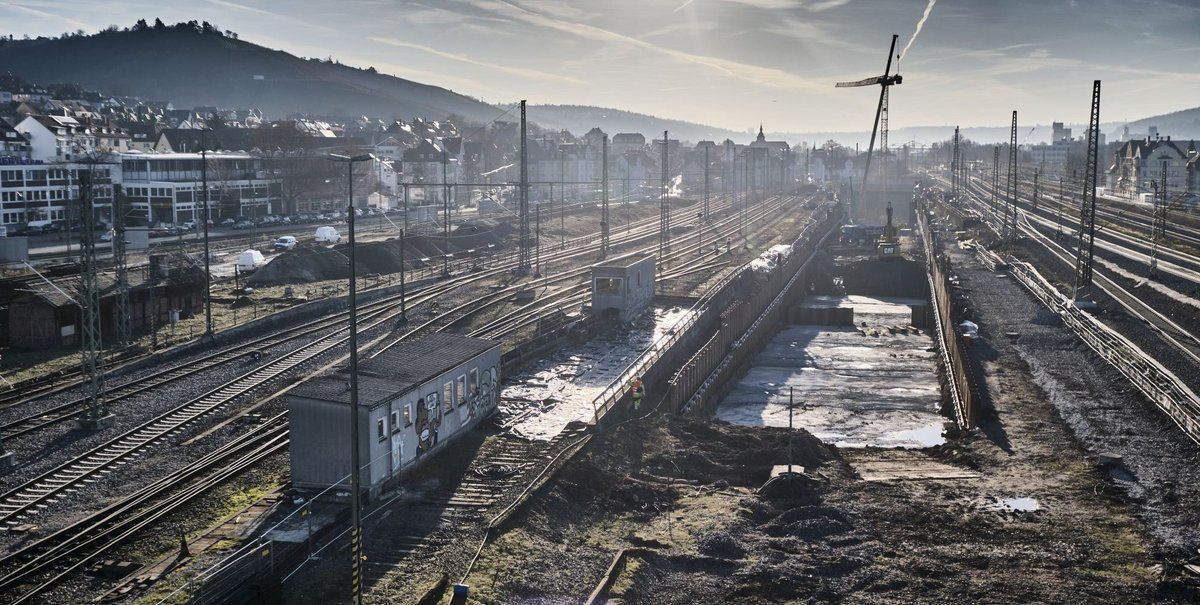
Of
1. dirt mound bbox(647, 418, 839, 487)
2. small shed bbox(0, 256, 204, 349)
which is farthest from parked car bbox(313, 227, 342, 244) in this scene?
dirt mound bbox(647, 418, 839, 487)

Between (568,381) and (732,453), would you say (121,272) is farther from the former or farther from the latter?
(732,453)

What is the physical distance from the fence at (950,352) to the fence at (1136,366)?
4843 millimetres

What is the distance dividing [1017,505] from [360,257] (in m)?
44.1

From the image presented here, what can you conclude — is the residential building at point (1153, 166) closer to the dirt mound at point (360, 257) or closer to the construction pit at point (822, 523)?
the dirt mound at point (360, 257)

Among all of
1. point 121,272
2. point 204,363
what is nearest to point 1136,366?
point 204,363

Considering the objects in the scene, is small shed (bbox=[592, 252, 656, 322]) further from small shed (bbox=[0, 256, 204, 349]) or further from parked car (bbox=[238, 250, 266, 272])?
parked car (bbox=[238, 250, 266, 272])

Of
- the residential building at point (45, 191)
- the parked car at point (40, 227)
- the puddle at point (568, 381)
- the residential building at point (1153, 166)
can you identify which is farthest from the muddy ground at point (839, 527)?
the residential building at point (1153, 166)

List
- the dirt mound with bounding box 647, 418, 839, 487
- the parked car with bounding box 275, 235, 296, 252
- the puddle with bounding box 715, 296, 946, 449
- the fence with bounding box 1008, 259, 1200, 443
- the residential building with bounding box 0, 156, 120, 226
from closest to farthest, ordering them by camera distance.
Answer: the dirt mound with bounding box 647, 418, 839, 487 < the fence with bounding box 1008, 259, 1200, 443 < the puddle with bounding box 715, 296, 946, 449 < the parked car with bounding box 275, 235, 296, 252 < the residential building with bounding box 0, 156, 120, 226

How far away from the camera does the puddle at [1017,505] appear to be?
81.2ft

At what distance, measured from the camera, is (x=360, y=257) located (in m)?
62.3

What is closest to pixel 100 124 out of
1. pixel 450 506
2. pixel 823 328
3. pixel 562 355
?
pixel 823 328

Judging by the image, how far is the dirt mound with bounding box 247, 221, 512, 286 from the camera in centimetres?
5675

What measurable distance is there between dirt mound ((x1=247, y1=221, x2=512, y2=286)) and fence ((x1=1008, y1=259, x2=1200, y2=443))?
30.1 m

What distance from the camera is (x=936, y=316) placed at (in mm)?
60750
